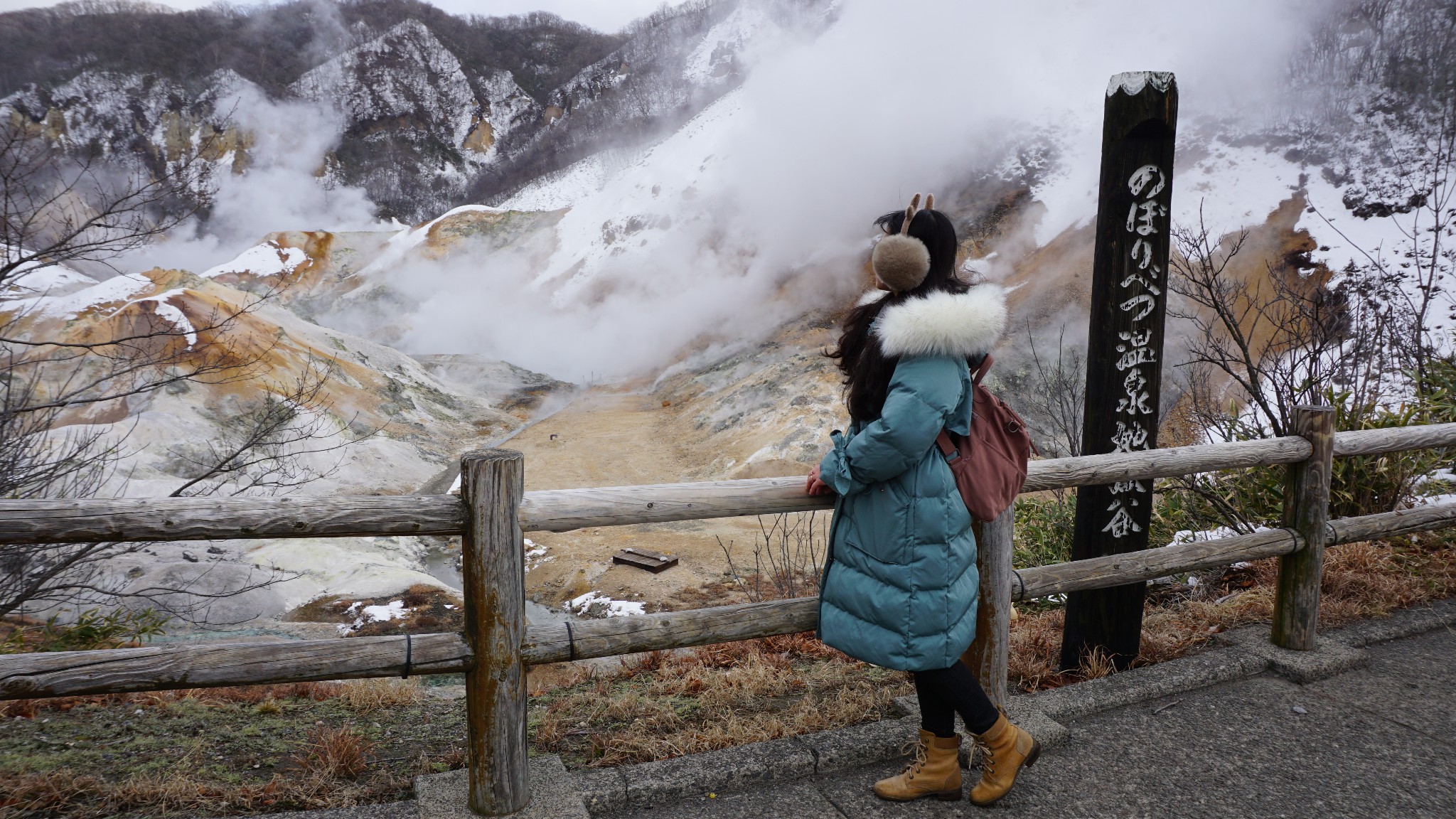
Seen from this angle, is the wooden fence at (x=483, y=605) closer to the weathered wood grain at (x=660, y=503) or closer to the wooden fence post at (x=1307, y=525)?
the weathered wood grain at (x=660, y=503)

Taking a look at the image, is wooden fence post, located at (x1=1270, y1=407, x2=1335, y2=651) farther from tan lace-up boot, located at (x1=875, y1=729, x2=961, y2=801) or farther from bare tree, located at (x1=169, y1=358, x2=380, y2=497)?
bare tree, located at (x1=169, y1=358, x2=380, y2=497)

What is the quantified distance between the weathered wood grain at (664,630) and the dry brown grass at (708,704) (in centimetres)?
41

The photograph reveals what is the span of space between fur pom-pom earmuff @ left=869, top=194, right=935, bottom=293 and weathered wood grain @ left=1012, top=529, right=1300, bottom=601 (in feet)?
3.92

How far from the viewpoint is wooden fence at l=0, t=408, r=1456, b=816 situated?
6.61 ft

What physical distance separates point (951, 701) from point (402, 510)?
1508 millimetres

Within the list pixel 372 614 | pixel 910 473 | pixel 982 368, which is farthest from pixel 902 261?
pixel 372 614

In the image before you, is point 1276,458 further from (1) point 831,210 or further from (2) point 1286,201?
(1) point 831,210

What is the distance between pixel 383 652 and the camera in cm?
219

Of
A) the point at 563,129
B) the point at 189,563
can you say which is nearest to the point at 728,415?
the point at 189,563

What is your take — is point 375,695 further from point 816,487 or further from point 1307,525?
point 1307,525

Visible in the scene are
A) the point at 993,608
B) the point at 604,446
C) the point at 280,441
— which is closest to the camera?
the point at 993,608

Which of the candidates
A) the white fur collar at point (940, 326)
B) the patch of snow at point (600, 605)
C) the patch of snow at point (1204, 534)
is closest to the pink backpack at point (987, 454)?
the white fur collar at point (940, 326)

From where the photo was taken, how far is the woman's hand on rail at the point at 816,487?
2.29m

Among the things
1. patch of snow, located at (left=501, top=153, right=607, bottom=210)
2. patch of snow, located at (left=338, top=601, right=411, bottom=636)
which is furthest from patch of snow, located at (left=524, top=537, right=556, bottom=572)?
patch of snow, located at (left=501, top=153, right=607, bottom=210)
